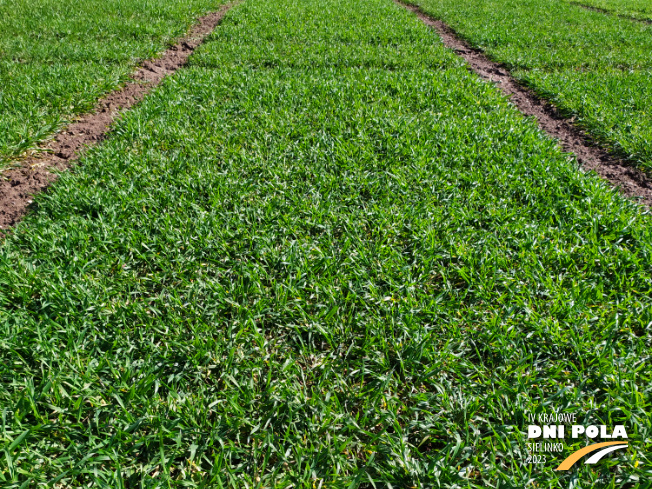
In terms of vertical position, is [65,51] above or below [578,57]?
below

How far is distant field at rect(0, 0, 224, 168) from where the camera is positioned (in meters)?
4.78

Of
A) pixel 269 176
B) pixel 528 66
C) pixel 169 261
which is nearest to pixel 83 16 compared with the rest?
pixel 269 176

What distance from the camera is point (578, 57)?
8109 millimetres

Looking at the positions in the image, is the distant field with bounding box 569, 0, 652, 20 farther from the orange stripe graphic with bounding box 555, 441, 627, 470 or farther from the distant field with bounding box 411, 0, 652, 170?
the orange stripe graphic with bounding box 555, 441, 627, 470

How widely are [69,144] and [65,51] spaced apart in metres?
4.00

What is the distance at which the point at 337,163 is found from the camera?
4.13 m

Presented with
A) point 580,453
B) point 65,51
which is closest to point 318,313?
point 580,453

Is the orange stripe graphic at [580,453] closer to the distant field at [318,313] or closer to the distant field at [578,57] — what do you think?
the distant field at [318,313]

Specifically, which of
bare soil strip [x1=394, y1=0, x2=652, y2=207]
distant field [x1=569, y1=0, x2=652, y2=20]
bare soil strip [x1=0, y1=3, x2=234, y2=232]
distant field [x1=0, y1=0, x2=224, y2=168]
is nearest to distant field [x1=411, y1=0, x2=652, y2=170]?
bare soil strip [x1=394, y1=0, x2=652, y2=207]

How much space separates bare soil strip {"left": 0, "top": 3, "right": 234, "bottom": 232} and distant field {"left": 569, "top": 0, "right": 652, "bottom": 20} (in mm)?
17334

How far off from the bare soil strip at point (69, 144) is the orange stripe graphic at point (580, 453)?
4.54 meters

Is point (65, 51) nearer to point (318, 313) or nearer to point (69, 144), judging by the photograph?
point (69, 144)

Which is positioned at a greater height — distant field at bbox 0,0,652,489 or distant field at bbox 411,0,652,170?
distant field at bbox 411,0,652,170

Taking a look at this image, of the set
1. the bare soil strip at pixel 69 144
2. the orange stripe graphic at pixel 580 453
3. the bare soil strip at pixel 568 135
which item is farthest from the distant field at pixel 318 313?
the bare soil strip at pixel 568 135
